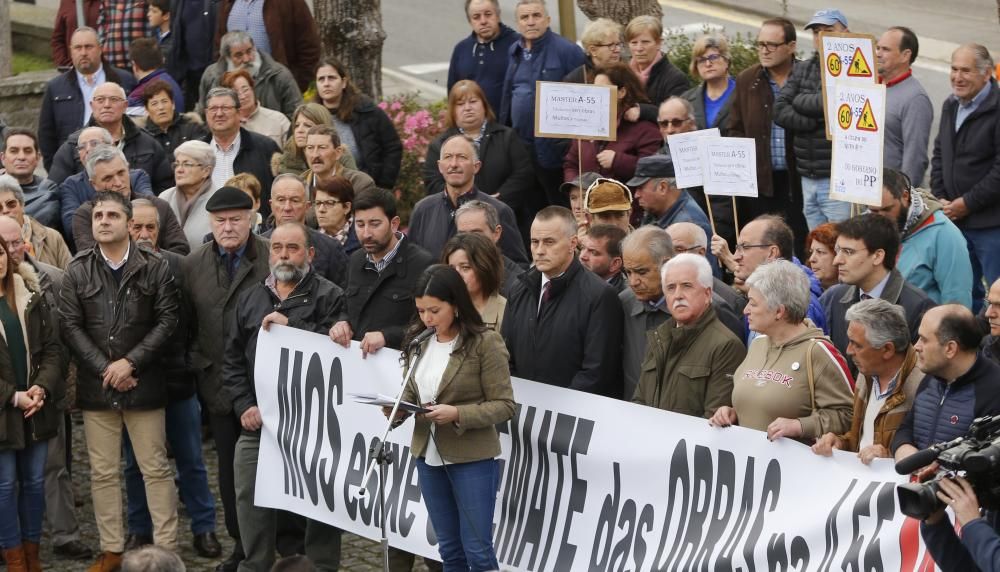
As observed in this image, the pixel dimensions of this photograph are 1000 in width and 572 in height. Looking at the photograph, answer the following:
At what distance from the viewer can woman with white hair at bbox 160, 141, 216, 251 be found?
1122 cm

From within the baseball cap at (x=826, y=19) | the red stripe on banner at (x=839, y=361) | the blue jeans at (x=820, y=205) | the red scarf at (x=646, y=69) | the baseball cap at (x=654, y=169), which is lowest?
the red stripe on banner at (x=839, y=361)

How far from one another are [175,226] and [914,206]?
4901 mm

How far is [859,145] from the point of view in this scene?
8.79 meters

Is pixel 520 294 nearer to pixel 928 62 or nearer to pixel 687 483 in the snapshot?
pixel 687 483

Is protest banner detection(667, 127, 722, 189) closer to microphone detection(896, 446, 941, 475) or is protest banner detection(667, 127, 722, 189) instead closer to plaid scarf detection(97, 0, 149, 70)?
microphone detection(896, 446, 941, 475)

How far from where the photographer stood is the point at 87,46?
1405 cm

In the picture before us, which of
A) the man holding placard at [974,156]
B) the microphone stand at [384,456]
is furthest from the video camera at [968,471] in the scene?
the man holding placard at [974,156]

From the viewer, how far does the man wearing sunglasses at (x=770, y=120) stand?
11.6 m

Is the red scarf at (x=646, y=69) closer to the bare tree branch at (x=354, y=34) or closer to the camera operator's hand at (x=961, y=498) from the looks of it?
the bare tree branch at (x=354, y=34)

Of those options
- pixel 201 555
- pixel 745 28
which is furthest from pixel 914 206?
pixel 745 28

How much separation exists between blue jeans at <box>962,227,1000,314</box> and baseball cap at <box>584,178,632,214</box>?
8.55ft

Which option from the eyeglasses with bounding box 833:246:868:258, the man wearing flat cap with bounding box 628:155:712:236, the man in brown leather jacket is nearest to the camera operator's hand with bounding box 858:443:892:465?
the eyeglasses with bounding box 833:246:868:258

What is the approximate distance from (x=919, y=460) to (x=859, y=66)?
3822 millimetres

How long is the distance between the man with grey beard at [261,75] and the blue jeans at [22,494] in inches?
200
